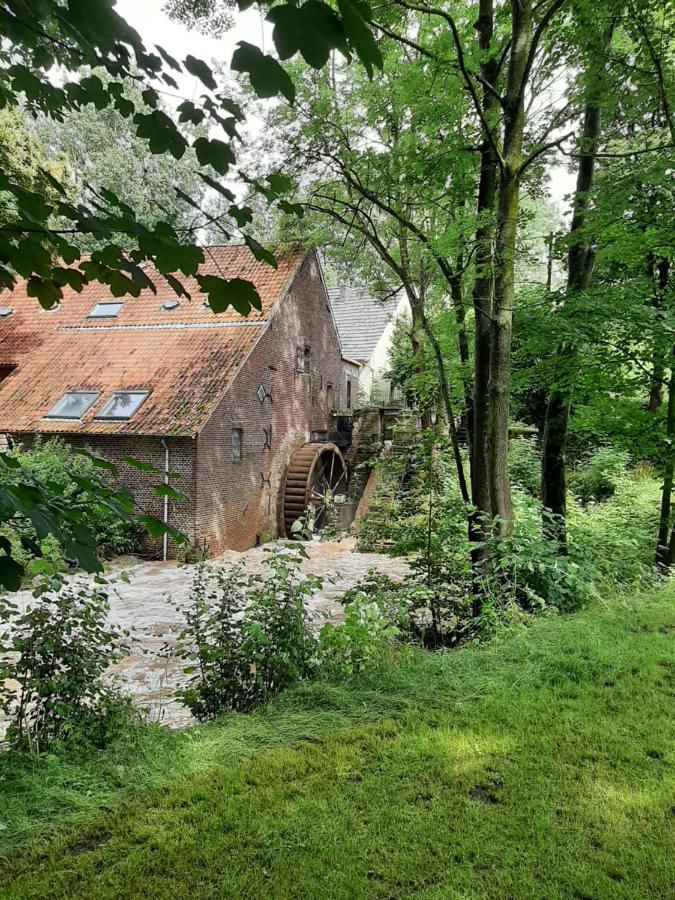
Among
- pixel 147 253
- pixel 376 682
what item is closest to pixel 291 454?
pixel 376 682

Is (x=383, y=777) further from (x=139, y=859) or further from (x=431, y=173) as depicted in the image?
(x=431, y=173)

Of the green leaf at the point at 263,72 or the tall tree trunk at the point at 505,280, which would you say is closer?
the green leaf at the point at 263,72

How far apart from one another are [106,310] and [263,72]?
16.1m

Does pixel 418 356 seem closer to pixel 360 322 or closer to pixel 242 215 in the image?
pixel 242 215

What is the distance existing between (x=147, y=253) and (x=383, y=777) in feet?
8.35

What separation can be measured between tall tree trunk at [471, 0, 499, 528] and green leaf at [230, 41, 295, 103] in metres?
4.44

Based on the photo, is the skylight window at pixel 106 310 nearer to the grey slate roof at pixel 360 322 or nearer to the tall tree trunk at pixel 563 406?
the grey slate roof at pixel 360 322

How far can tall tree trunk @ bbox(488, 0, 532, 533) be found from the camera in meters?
5.08

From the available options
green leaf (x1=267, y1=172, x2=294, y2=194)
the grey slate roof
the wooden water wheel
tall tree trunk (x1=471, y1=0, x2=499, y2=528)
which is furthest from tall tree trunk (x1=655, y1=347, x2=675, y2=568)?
the grey slate roof

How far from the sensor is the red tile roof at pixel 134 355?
12.2m

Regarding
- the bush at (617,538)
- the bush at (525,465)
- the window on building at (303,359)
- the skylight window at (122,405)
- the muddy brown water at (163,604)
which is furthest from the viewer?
the window on building at (303,359)

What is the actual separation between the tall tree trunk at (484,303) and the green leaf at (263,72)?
4439 millimetres

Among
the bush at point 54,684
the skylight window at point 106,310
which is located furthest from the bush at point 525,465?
the skylight window at point 106,310

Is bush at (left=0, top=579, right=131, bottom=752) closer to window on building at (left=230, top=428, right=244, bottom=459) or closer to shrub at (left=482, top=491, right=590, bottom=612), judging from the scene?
shrub at (left=482, top=491, right=590, bottom=612)
